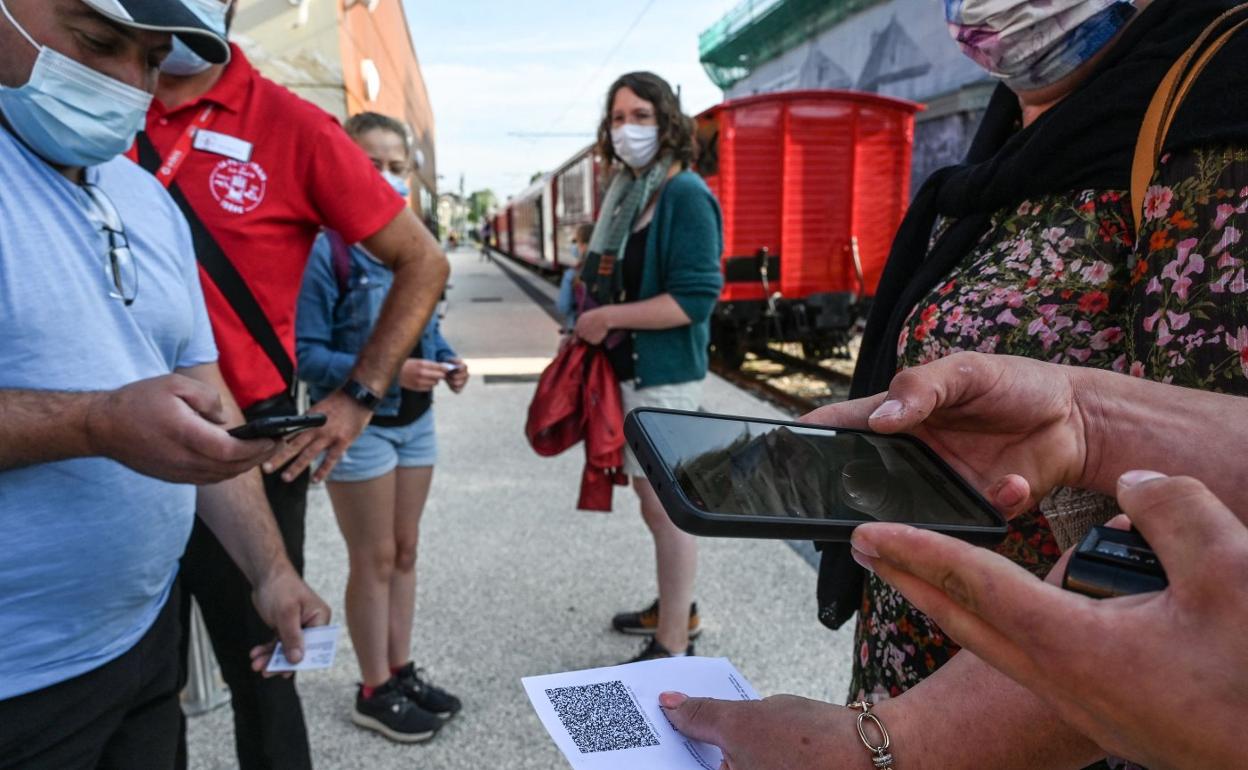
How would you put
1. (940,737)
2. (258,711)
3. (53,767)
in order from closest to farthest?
1. (940,737)
2. (53,767)
3. (258,711)

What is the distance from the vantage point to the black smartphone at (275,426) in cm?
122

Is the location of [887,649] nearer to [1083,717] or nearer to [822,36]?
[1083,717]

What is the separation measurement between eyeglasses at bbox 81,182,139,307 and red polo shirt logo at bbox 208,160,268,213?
536 millimetres

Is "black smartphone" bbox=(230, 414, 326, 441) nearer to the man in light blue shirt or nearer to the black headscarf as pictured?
the man in light blue shirt

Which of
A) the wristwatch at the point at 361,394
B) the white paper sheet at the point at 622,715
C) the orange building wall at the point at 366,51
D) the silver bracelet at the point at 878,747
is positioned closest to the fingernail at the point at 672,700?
the white paper sheet at the point at 622,715

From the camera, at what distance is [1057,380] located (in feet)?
3.12

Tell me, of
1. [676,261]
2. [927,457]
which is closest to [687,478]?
[927,457]

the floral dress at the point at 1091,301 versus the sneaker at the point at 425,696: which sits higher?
the floral dress at the point at 1091,301

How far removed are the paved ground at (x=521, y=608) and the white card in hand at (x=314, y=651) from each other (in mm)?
1163

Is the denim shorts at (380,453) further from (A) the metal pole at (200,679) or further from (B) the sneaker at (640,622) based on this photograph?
(B) the sneaker at (640,622)

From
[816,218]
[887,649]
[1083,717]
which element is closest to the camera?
[1083,717]

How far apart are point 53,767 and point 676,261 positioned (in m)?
2.16

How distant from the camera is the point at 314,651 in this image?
5.08 feet

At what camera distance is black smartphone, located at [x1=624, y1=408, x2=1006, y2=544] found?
821mm
